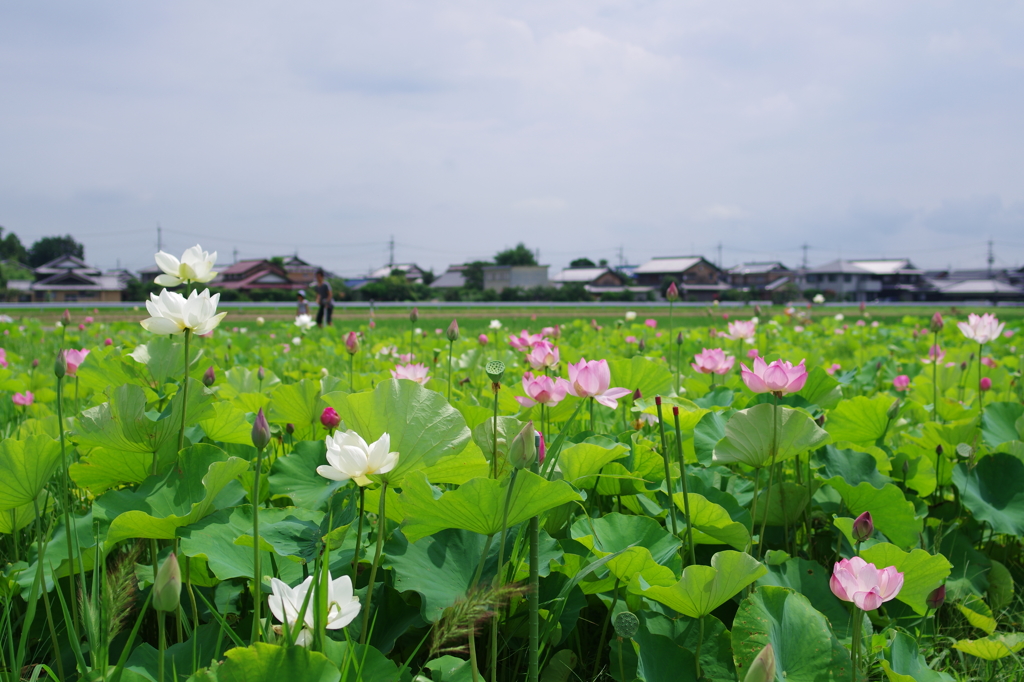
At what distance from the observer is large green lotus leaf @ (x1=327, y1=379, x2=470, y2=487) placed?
27.5 inches

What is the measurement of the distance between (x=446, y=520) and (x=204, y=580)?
0.38 metres

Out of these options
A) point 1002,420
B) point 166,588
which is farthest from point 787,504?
point 166,588

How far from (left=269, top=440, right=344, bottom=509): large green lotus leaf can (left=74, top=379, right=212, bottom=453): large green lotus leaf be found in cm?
16

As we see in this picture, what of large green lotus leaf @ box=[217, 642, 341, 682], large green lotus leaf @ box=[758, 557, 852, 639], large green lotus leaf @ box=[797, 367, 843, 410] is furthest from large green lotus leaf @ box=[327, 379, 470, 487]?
large green lotus leaf @ box=[797, 367, 843, 410]

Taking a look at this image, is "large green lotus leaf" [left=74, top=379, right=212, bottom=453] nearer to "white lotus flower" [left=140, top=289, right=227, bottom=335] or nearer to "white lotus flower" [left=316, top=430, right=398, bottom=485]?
"white lotus flower" [left=140, top=289, right=227, bottom=335]

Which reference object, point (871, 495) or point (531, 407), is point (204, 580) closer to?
point (531, 407)

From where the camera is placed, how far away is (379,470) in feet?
1.81

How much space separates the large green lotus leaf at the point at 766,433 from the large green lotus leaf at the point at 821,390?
0.43m

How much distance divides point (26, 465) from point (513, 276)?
157 ft

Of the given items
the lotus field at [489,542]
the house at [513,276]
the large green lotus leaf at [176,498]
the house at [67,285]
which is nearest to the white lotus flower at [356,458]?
the lotus field at [489,542]

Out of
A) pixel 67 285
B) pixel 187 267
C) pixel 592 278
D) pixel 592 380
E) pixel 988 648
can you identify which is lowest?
pixel 988 648

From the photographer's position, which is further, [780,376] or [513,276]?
[513,276]

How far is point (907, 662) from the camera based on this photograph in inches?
26.2

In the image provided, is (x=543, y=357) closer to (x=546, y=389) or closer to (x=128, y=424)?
(x=546, y=389)
